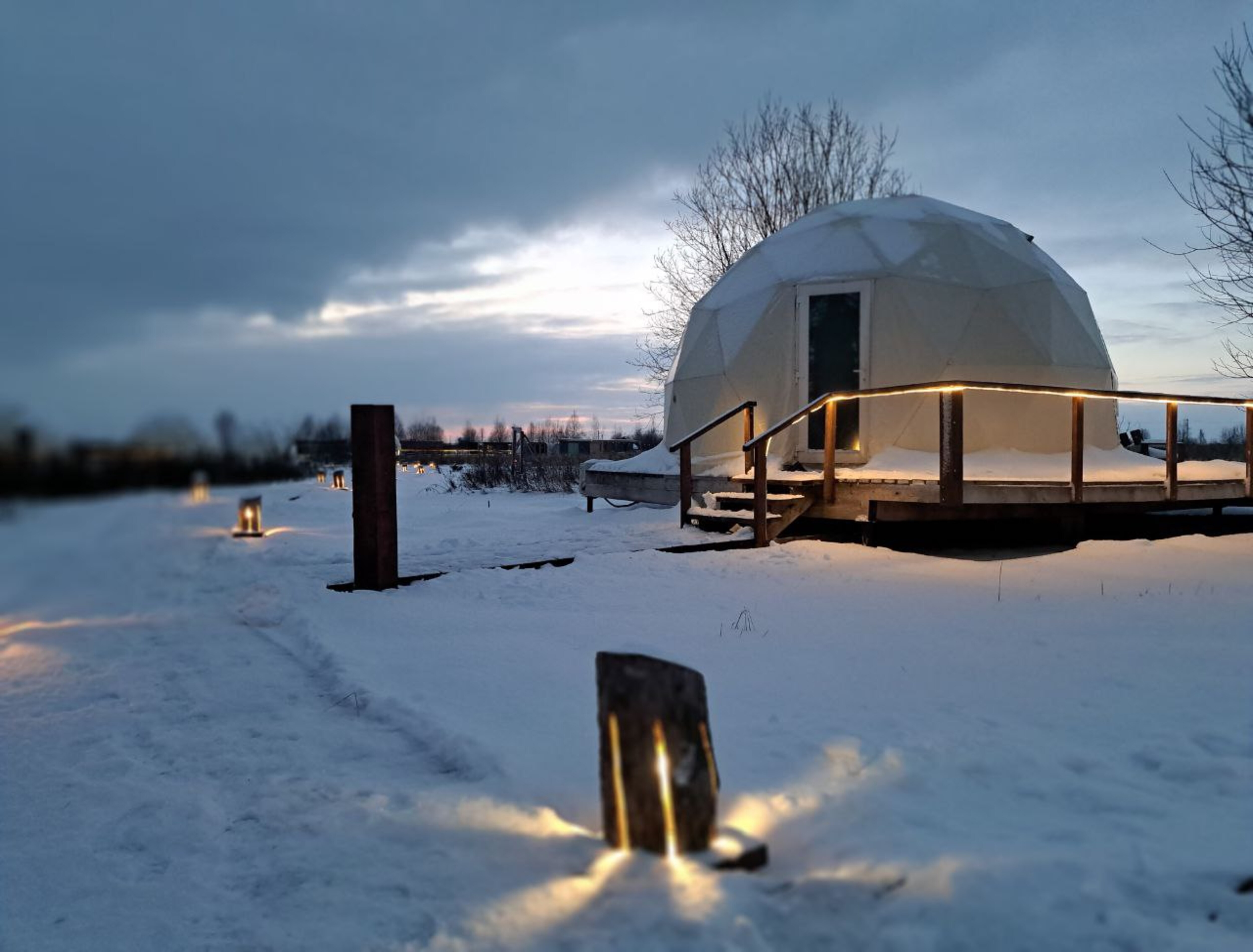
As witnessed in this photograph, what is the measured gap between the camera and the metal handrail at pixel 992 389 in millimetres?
6500

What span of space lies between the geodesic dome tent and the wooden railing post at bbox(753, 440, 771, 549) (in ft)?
9.54

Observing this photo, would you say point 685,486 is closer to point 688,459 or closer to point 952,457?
point 688,459

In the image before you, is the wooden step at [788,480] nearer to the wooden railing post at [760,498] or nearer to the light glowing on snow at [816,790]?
the wooden railing post at [760,498]

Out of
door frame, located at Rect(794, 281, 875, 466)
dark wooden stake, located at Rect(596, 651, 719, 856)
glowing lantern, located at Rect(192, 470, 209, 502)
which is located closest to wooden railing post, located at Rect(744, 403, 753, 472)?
door frame, located at Rect(794, 281, 875, 466)

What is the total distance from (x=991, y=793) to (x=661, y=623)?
243 cm

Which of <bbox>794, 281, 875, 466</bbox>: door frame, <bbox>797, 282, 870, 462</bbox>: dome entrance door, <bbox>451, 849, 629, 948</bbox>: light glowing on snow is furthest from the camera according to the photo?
<bbox>797, 282, 870, 462</bbox>: dome entrance door

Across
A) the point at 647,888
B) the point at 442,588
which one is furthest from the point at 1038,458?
the point at 647,888

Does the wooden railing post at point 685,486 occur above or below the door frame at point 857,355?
below

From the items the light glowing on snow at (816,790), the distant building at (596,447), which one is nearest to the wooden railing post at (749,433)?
the light glowing on snow at (816,790)

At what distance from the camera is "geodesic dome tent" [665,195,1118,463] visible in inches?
382

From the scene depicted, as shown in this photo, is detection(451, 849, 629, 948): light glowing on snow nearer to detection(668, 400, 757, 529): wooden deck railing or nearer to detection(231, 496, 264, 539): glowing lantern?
detection(231, 496, 264, 539): glowing lantern

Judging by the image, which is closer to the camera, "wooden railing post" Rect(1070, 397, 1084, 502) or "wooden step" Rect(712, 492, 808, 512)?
"wooden railing post" Rect(1070, 397, 1084, 502)

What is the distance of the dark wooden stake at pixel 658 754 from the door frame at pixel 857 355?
8093 mm

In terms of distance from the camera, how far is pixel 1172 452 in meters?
7.83
